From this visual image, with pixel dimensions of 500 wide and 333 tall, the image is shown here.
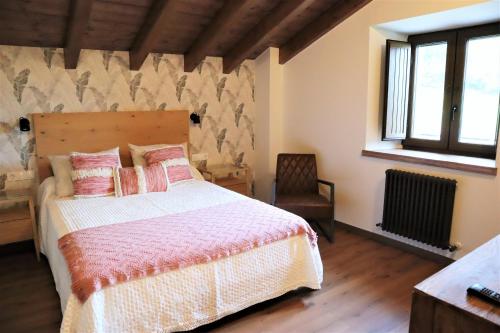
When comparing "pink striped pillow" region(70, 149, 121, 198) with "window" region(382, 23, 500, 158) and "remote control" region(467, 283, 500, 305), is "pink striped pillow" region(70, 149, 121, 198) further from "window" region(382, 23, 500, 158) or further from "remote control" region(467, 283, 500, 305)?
"remote control" region(467, 283, 500, 305)

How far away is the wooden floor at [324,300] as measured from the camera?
7.26ft

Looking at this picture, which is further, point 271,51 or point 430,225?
point 271,51

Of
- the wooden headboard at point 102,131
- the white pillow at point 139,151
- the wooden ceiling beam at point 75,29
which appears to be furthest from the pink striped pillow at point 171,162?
the wooden ceiling beam at point 75,29

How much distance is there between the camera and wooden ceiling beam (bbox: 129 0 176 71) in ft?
9.25

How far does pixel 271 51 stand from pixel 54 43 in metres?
2.23

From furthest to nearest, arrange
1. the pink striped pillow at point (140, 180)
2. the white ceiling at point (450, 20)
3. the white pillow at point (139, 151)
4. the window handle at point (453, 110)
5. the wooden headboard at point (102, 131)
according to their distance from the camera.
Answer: the white pillow at point (139, 151), the wooden headboard at point (102, 131), the window handle at point (453, 110), the pink striped pillow at point (140, 180), the white ceiling at point (450, 20)

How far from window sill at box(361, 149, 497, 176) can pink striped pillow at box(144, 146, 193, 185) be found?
177cm

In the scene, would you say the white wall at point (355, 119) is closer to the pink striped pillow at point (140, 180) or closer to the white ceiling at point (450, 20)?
the white ceiling at point (450, 20)

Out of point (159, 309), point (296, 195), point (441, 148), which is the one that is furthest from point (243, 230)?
point (441, 148)

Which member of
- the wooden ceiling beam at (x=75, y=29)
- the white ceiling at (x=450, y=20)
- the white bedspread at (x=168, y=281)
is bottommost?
the white bedspread at (x=168, y=281)

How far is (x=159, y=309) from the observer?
1949 mm

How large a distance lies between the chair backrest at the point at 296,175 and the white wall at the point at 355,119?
223mm

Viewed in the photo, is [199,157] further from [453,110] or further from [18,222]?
[453,110]

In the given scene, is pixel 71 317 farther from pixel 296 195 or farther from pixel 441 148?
pixel 441 148
